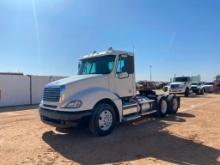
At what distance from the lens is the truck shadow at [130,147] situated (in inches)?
200

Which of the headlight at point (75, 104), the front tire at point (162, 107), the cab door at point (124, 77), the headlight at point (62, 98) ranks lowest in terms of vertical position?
the front tire at point (162, 107)

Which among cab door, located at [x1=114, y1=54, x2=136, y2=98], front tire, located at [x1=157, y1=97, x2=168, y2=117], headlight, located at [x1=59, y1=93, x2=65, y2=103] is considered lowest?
front tire, located at [x1=157, y1=97, x2=168, y2=117]

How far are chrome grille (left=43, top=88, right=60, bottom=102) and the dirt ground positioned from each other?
4.06ft

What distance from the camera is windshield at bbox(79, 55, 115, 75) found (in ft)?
26.1

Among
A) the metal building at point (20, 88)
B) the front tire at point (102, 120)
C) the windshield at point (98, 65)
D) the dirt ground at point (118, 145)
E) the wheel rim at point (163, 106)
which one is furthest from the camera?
the metal building at point (20, 88)

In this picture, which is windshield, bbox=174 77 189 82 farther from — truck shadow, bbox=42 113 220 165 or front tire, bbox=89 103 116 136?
front tire, bbox=89 103 116 136

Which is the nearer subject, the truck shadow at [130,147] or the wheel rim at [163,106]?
the truck shadow at [130,147]

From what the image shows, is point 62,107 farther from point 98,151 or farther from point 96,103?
point 98,151

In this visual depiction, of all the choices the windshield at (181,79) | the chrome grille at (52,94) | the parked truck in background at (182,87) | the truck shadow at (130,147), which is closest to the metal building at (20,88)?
the truck shadow at (130,147)

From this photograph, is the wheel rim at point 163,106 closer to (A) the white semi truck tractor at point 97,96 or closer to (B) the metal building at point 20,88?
(A) the white semi truck tractor at point 97,96

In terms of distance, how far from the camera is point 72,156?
5.34 m

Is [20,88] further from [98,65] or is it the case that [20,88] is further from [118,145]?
[118,145]

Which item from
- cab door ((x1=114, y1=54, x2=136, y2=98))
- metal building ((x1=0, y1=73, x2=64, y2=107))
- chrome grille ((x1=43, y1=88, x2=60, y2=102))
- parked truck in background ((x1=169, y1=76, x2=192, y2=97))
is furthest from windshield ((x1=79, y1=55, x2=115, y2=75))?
parked truck in background ((x1=169, y1=76, x2=192, y2=97))

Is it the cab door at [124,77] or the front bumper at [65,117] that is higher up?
the cab door at [124,77]
